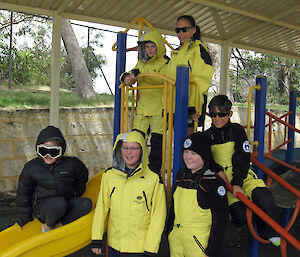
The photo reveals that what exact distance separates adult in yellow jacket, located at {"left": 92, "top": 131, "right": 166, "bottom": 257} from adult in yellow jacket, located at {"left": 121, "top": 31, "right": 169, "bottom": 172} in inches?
31.3

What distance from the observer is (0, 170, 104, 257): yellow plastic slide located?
247 cm

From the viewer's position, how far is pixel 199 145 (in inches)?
100

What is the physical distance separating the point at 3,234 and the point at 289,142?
4.77m

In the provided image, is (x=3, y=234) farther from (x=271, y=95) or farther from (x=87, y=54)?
(x=271, y=95)

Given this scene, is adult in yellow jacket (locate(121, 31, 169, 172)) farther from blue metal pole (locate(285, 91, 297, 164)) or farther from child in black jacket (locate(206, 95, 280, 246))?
blue metal pole (locate(285, 91, 297, 164))

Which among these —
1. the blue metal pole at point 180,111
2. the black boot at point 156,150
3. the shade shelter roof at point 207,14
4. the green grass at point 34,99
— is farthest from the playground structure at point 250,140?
the green grass at point 34,99

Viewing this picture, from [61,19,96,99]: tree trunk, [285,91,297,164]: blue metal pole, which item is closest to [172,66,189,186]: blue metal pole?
[285,91,297,164]: blue metal pole

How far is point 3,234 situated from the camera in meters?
2.84

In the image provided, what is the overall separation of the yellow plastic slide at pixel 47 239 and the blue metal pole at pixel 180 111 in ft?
2.65

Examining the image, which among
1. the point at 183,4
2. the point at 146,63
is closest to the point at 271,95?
the point at 183,4

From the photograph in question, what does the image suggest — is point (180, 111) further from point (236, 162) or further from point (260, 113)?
point (260, 113)

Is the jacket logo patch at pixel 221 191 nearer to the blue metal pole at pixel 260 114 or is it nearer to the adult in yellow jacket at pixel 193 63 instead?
the adult in yellow jacket at pixel 193 63

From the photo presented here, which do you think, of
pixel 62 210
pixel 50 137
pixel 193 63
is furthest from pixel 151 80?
pixel 62 210

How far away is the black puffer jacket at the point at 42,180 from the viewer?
267 cm
